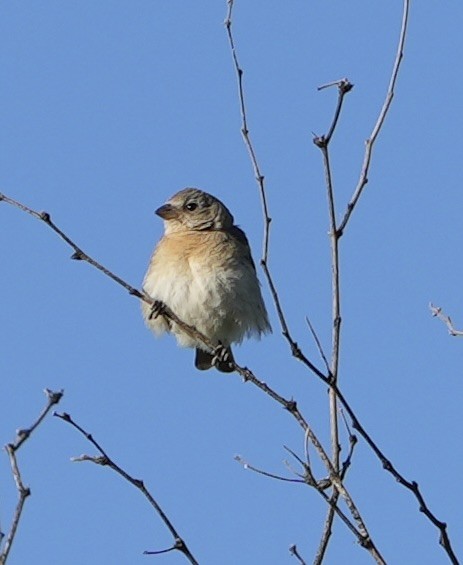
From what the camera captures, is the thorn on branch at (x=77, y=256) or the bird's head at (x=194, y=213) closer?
the thorn on branch at (x=77, y=256)

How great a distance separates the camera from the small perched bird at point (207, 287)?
7.75m

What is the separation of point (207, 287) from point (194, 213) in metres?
1.19

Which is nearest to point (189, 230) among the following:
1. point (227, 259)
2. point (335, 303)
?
point (227, 259)

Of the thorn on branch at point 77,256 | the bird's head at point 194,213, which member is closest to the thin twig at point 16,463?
the thorn on branch at point 77,256

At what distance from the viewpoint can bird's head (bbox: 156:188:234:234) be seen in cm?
865

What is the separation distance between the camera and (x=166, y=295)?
7781 mm

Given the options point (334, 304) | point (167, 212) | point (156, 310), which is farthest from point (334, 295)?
point (167, 212)

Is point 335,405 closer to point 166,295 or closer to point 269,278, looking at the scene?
point 269,278

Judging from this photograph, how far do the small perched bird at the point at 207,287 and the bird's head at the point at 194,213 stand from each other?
0.02 m

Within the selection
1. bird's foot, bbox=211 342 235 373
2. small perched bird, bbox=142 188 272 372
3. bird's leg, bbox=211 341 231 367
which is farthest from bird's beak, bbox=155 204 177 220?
bird's leg, bbox=211 341 231 367

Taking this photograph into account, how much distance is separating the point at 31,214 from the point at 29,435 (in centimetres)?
114

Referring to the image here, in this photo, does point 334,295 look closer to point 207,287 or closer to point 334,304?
point 334,304

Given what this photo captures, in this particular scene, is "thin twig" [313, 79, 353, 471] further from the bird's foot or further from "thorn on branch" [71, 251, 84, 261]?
the bird's foot

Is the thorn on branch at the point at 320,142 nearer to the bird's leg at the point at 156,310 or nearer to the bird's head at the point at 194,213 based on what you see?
the bird's leg at the point at 156,310
